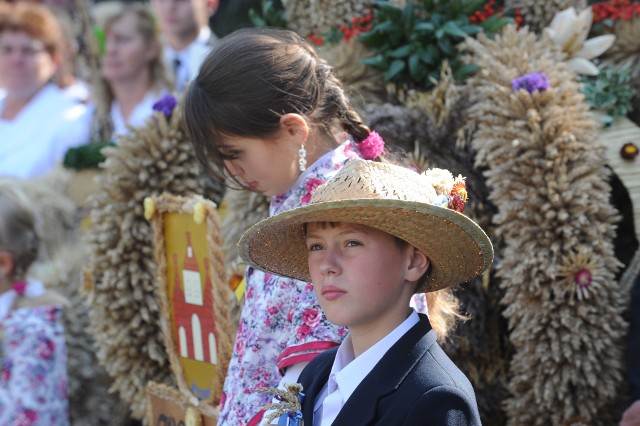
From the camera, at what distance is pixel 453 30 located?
354 centimetres

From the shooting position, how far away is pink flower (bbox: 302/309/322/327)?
2.19m

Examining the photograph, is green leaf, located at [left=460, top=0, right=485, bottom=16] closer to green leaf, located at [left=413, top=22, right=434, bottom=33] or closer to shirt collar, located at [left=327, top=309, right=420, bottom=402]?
green leaf, located at [left=413, top=22, right=434, bottom=33]

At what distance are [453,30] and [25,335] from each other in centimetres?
205

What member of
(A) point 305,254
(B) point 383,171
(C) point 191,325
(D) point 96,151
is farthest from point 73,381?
(B) point 383,171

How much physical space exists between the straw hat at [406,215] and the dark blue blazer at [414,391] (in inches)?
5.9

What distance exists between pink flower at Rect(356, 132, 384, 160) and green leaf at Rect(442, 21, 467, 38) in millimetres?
1189

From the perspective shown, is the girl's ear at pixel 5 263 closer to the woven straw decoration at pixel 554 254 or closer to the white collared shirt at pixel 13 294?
the white collared shirt at pixel 13 294

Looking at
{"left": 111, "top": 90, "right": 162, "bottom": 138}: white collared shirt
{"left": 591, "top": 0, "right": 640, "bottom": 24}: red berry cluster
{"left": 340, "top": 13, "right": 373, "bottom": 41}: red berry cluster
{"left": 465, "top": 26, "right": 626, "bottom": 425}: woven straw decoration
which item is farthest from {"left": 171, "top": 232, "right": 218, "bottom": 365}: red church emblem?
{"left": 111, "top": 90, "right": 162, "bottom": 138}: white collared shirt

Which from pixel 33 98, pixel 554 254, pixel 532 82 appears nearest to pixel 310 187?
pixel 554 254

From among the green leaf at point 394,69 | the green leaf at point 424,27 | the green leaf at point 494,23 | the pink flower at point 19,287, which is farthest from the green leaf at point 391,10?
the pink flower at point 19,287

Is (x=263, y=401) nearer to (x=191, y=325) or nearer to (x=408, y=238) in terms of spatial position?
(x=408, y=238)

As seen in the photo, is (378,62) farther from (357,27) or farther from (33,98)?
(33,98)

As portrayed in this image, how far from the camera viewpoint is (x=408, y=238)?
1.83m

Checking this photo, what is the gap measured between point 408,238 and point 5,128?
→ 427 cm
